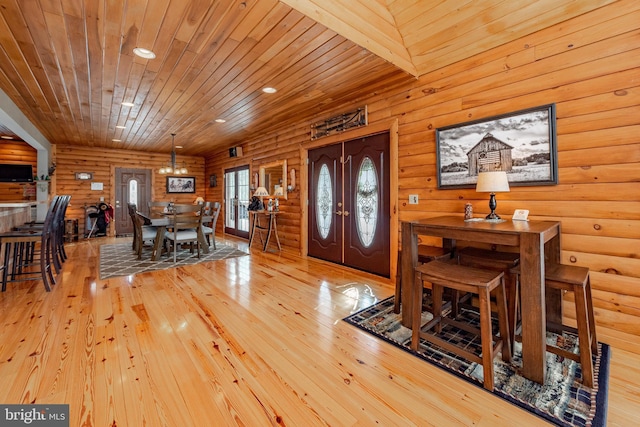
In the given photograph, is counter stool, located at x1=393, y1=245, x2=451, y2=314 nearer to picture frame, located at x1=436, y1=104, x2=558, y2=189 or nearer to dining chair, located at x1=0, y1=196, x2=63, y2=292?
picture frame, located at x1=436, y1=104, x2=558, y2=189

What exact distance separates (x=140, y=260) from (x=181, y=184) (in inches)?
183

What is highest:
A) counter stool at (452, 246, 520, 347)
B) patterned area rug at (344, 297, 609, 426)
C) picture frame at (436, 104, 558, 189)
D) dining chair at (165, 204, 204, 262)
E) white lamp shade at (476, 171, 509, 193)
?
picture frame at (436, 104, 558, 189)

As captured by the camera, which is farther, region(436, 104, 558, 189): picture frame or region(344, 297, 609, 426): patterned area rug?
region(436, 104, 558, 189): picture frame

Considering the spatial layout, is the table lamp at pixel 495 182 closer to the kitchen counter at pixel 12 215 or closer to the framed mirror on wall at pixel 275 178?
the framed mirror on wall at pixel 275 178

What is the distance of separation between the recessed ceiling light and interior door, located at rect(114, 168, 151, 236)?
641 centimetres

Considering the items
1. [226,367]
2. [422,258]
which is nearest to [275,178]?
[422,258]

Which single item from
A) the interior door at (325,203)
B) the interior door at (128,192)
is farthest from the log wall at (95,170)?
the interior door at (325,203)

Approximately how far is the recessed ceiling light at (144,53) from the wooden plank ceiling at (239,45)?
0.05m

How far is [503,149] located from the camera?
2.61 m

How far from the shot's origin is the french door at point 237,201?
7.30 m

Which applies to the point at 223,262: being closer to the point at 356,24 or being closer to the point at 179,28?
the point at 179,28

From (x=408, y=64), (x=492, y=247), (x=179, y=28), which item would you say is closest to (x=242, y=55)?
(x=179, y=28)

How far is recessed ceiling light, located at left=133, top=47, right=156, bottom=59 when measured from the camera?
8.75 ft

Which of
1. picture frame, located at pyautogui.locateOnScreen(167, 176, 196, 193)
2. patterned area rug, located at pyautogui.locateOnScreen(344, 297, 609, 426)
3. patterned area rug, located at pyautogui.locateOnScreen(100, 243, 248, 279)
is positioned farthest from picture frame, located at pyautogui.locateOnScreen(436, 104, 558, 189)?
picture frame, located at pyautogui.locateOnScreen(167, 176, 196, 193)
